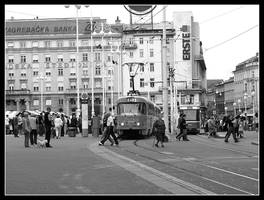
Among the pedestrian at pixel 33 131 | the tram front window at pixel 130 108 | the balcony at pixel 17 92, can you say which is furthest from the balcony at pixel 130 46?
the pedestrian at pixel 33 131

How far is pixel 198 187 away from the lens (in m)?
12.9

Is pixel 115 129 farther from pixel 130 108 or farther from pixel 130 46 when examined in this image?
pixel 130 46

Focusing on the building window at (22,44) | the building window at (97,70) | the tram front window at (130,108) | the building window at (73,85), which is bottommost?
the tram front window at (130,108)

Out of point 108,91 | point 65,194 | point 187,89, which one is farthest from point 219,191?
point 108,91

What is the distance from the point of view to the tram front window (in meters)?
41.0

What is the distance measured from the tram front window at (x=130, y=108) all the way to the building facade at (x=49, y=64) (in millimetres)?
63370

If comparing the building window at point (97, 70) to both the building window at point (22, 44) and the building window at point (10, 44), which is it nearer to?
the building window at point (22, 44)

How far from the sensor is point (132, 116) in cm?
4072

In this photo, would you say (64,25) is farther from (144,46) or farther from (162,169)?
(162,169)

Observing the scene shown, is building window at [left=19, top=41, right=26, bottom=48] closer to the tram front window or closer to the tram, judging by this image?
the tram

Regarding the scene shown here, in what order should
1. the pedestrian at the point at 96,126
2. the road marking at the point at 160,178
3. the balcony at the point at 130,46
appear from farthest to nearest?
the balcony at the point at 130,46 → the pedestrian at the point at 96,126 → the road marking at the point at 160,178

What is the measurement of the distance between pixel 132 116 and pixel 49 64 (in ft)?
228

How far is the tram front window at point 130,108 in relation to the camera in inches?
1614

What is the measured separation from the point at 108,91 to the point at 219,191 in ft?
325
